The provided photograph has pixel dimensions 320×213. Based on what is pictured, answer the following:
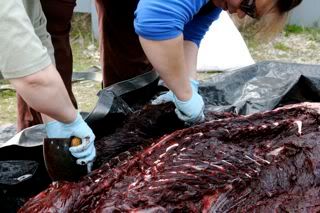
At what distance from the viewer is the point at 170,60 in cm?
162

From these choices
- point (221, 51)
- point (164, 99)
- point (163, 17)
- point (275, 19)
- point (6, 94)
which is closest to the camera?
point (163, 17)

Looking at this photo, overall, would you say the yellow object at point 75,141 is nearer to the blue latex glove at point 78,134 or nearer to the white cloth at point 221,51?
the blue latex glove at point 78,134

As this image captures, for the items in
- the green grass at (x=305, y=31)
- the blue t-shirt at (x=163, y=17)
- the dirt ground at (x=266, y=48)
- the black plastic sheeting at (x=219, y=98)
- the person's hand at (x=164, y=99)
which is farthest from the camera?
the green grass at (x=305, y=31)

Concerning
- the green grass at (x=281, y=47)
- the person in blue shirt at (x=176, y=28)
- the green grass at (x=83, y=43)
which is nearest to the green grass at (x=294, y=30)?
the green grass at (x=281, y=47)

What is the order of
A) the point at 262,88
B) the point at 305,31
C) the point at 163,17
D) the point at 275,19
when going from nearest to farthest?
1. the point at 163,17
2. the point at 275,19
3. the point at 262,88
4. the point at 305,31

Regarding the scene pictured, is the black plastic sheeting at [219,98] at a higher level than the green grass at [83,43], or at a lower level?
higher

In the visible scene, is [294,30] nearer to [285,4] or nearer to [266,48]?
[266,48]

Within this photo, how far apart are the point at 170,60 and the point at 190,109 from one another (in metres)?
0.20

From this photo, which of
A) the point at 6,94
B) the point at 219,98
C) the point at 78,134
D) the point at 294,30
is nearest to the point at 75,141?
the point at 78,134

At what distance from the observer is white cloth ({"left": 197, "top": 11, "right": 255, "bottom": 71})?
138 inches

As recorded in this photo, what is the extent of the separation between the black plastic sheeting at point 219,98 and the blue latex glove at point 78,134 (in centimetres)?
20

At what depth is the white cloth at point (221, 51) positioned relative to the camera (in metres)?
3.51

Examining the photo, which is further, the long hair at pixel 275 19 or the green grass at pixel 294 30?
the green grass at pixel 294 30

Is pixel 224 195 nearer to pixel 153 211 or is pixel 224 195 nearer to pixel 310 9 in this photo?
pixel 153 211
